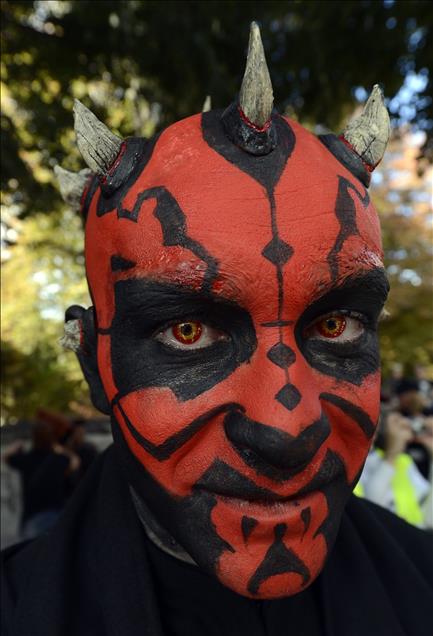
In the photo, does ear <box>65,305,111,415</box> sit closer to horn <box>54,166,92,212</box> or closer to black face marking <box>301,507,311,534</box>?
horn <box>54,166,92,212</box>

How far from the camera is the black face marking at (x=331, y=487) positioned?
54.3 inches

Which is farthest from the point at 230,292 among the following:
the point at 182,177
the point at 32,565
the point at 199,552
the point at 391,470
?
the point at 391,470

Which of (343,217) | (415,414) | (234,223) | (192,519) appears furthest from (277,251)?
(415,414)

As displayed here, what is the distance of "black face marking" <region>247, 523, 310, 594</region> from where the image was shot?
133 centimetres

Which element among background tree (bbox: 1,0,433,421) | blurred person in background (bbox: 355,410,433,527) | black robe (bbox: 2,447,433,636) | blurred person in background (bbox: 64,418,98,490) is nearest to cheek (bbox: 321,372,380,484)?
black robe (bbox: 2,447,433,636)

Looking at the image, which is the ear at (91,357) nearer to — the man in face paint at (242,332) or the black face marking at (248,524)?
the man in face paint at (242,332)

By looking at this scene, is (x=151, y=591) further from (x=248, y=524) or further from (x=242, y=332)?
(x=242, y=332)

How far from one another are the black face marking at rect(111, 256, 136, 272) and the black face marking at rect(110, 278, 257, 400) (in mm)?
43

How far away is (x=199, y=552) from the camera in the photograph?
54.3 inches

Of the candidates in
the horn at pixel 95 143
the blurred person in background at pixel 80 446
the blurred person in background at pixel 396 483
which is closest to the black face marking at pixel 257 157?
the horn at pixel 95 143

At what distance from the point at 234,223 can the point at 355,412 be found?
0.59 meters

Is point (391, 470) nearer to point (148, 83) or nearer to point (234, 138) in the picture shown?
point (234, 138)

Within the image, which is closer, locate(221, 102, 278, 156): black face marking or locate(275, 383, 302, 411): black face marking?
locate(275, 383, 302, 411): black face marking

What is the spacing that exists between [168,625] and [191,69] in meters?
3.44
